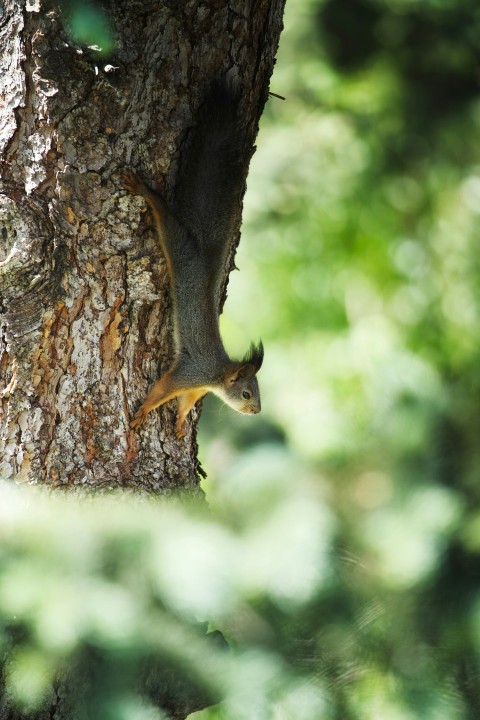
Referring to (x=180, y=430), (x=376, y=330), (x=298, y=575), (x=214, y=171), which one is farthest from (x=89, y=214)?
(x=376, y=330)

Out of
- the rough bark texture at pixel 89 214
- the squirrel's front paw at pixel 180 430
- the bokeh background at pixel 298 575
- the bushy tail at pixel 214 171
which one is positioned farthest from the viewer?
the squirrel's front paw at pixel 180 430

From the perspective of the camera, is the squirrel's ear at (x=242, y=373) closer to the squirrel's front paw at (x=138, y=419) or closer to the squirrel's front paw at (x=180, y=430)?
the squirrel's front paw at (x=180, y=430)

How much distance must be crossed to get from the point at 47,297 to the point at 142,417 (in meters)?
0.32

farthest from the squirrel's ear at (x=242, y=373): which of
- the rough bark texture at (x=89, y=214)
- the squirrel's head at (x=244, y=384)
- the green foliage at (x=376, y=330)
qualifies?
the rough bark texture at (x=89, y=214)

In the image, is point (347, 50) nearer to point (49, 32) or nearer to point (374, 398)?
point (49, 32)

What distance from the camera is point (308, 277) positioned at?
4.93 m

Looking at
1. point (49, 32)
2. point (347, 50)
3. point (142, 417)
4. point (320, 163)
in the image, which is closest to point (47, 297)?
point (142, 417)

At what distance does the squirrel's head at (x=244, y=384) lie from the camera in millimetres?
2375

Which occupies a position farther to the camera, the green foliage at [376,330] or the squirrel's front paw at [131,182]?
the squirrel's front paw at [131,182]

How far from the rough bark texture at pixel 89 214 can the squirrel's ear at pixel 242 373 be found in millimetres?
611

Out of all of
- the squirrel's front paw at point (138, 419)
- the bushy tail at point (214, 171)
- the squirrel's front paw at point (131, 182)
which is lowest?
the squirrel's front paw at point (138, 419)

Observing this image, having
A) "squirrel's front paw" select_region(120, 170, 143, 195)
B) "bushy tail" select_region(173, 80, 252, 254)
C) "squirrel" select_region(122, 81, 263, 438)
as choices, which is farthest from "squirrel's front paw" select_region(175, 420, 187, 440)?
"squirrel's front paw" select_region(120, 170, 143, 195)

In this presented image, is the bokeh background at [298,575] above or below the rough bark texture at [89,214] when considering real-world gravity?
below

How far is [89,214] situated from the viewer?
1.65m
